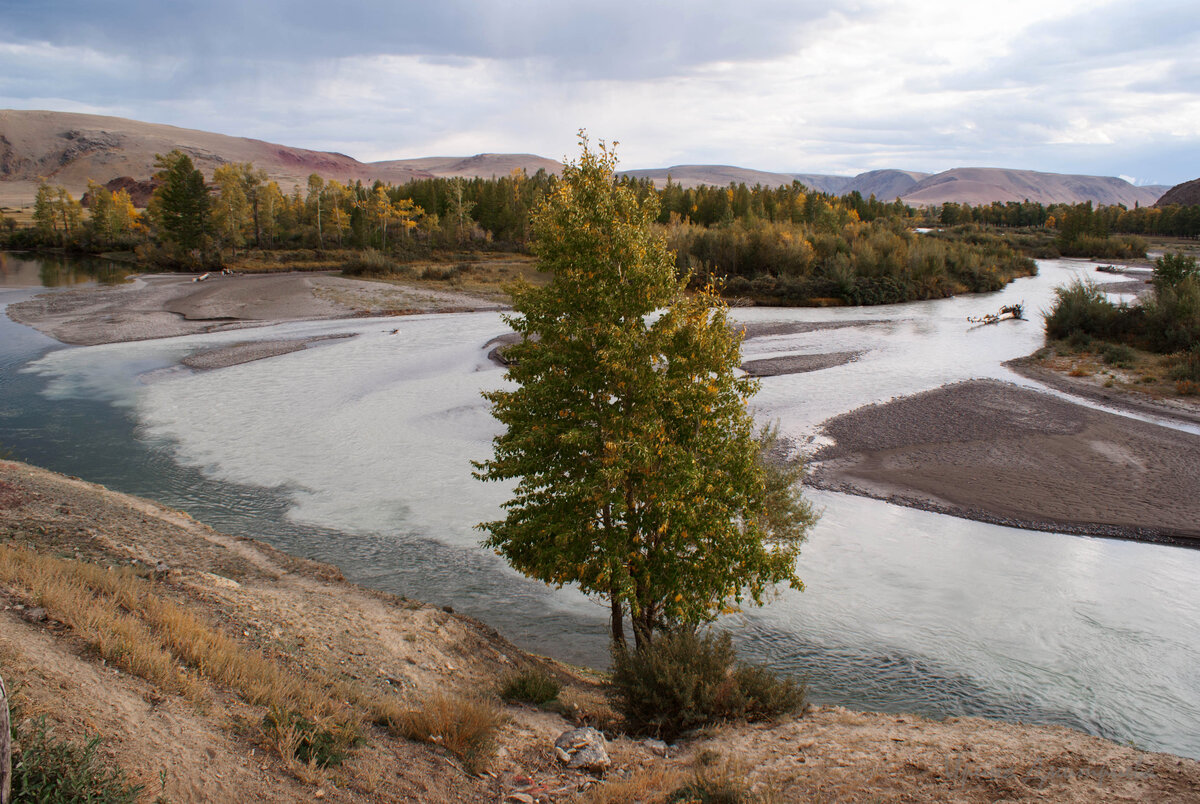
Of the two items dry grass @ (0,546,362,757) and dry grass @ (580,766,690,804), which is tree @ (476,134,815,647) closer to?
dry grass @ (580,766,690,804)

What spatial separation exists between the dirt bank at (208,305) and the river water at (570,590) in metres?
8.37

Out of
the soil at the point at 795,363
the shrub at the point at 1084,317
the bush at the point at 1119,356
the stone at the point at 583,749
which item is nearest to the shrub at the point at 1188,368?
the bush at the point at 1119,356

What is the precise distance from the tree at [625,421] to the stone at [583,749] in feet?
6.18

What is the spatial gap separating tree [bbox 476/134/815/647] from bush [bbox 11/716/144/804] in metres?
5.58

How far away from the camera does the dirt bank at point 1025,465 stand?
16531 millimetres

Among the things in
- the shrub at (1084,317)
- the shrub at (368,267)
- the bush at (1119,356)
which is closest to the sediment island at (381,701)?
the bush at (1119,356)

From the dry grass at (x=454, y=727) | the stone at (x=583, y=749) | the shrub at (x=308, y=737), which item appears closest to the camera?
the shrub at (x=308, y=737)

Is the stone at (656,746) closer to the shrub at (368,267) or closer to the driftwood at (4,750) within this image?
the driftwood at (4,750)

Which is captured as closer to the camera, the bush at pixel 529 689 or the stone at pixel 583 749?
the stone at pixel 583 749

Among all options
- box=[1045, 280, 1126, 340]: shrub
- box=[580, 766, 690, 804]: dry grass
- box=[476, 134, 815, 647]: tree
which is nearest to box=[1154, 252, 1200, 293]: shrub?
box=[1045, 280, 1126, 340]: shrub

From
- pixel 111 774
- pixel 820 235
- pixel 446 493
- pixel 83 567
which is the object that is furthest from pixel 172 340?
pixel 820 235

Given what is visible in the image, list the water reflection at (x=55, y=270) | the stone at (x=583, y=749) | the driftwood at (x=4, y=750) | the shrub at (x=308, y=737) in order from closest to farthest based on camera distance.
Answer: the driftwood at (x=4, y=750) → the shrub at (x=308, y=737) → the stone at (x=583, y=749) → the water reflection at (x=55, y=270)

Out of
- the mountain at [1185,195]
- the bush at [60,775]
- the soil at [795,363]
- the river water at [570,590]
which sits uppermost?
the mountain at [1185,195]

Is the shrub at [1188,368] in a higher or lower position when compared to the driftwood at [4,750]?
higher
